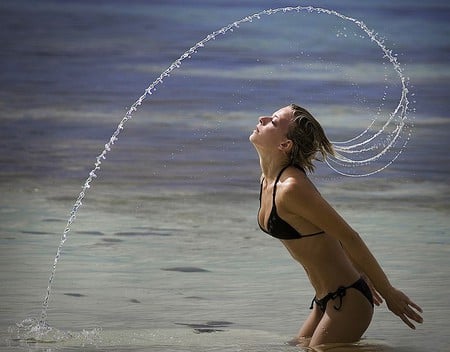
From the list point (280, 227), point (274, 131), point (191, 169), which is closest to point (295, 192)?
point (280, 227)

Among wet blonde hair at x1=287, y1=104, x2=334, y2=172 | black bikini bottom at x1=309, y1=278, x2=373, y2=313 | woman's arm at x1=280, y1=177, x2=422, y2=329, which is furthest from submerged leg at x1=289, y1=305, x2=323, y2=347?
wet blonde hair at x1=287, y1=104, x2=334, y2=172

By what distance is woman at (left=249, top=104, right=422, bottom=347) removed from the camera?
367 cm

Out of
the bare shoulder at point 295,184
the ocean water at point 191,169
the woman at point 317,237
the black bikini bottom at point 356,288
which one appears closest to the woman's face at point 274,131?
the woman at point 317,237

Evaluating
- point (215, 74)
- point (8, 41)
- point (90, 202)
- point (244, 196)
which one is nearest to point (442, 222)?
point (244, 196)

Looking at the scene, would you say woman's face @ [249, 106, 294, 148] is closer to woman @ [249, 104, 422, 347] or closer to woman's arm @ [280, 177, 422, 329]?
woman @ [249, 104, 422, 347]

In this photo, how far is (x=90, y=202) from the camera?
25.3 feet

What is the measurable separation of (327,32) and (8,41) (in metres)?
3.59

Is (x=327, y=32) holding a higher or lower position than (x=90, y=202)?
higher

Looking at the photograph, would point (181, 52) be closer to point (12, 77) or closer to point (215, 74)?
point (215, 74)

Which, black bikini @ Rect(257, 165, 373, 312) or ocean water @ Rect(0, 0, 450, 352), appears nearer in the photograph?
black bikini @ Rect(257, 165, 373, 312)

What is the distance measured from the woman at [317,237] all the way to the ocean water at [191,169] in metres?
0.56

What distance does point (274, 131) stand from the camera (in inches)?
151

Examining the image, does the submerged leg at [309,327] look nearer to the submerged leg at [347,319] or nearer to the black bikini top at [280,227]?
the submerged leg at [347,319]

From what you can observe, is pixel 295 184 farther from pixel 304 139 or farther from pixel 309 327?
pixel 309 327
